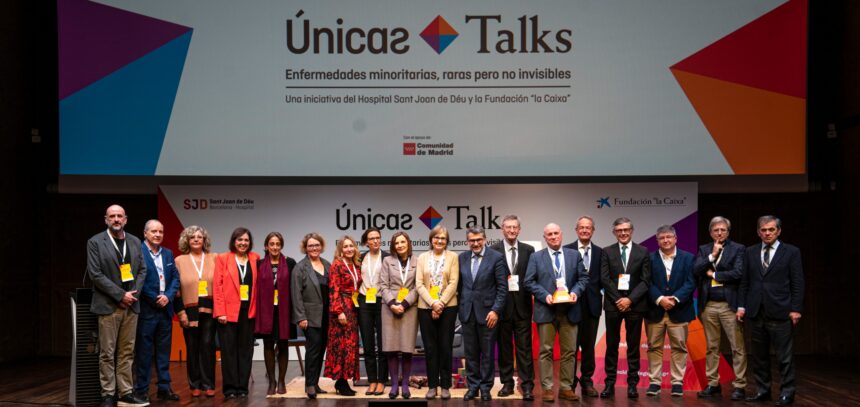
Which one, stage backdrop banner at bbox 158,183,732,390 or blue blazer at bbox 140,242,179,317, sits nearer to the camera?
blue blazer at bbox 140,242,179,317

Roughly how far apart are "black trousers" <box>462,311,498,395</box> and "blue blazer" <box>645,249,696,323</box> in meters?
1.29

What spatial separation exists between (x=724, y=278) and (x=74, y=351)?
16.2 ft

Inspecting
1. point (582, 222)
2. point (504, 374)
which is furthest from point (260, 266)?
point (582, 222)

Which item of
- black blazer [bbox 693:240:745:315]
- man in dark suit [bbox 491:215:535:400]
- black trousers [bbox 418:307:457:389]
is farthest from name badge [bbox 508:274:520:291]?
black blazer [bbox 693:240:745:315]

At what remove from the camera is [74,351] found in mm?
5387

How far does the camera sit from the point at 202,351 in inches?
234

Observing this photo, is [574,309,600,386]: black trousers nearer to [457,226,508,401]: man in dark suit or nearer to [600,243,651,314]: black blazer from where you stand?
[600,243,651,314]: black blazer

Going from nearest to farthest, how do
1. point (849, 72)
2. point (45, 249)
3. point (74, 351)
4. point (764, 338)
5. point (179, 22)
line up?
point (74, 351), point (764, 338), point (179, 22), point (849, 72), point (45, 249)

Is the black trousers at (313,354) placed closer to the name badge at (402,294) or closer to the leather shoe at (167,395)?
the name badge at (402,294)

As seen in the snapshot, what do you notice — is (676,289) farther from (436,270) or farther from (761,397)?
(436,270)

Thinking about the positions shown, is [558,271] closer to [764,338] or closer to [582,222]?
[582,222]

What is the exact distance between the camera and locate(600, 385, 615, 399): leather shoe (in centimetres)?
583

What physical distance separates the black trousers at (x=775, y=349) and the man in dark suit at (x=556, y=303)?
1.38m

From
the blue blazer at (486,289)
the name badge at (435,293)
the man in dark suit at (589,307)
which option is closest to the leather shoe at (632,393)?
the man in dark suit at (589,307)
